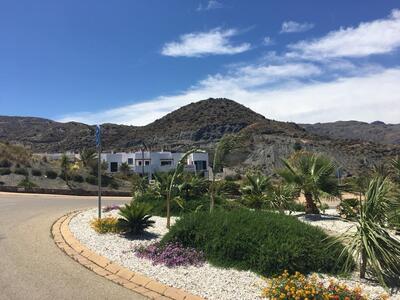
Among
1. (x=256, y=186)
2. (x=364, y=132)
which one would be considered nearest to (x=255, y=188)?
(x=256, y=186)

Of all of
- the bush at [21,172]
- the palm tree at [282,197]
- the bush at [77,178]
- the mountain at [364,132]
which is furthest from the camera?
the mountain at [364,132]

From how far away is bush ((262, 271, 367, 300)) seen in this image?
5879mm

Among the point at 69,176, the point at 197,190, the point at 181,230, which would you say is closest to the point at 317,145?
the point at 69,176

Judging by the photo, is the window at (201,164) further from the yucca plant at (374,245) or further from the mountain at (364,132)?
the mountain at (364,132)

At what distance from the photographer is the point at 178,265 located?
788 centimetres

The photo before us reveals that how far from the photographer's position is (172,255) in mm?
8250

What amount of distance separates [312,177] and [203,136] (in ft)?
309

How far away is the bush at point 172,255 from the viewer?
797 centimetres

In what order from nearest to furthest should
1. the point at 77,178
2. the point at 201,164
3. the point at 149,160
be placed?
the point at 77,178, the point at 149,160, the point at 201,164

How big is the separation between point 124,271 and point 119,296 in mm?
1163

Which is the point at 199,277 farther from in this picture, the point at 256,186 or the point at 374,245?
the point at 256,186

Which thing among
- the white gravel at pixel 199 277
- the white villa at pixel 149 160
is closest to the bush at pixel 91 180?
the white villa at pixel 149 160

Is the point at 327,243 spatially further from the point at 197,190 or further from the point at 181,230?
the point at 197,190

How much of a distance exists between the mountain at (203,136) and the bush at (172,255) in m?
68.5
